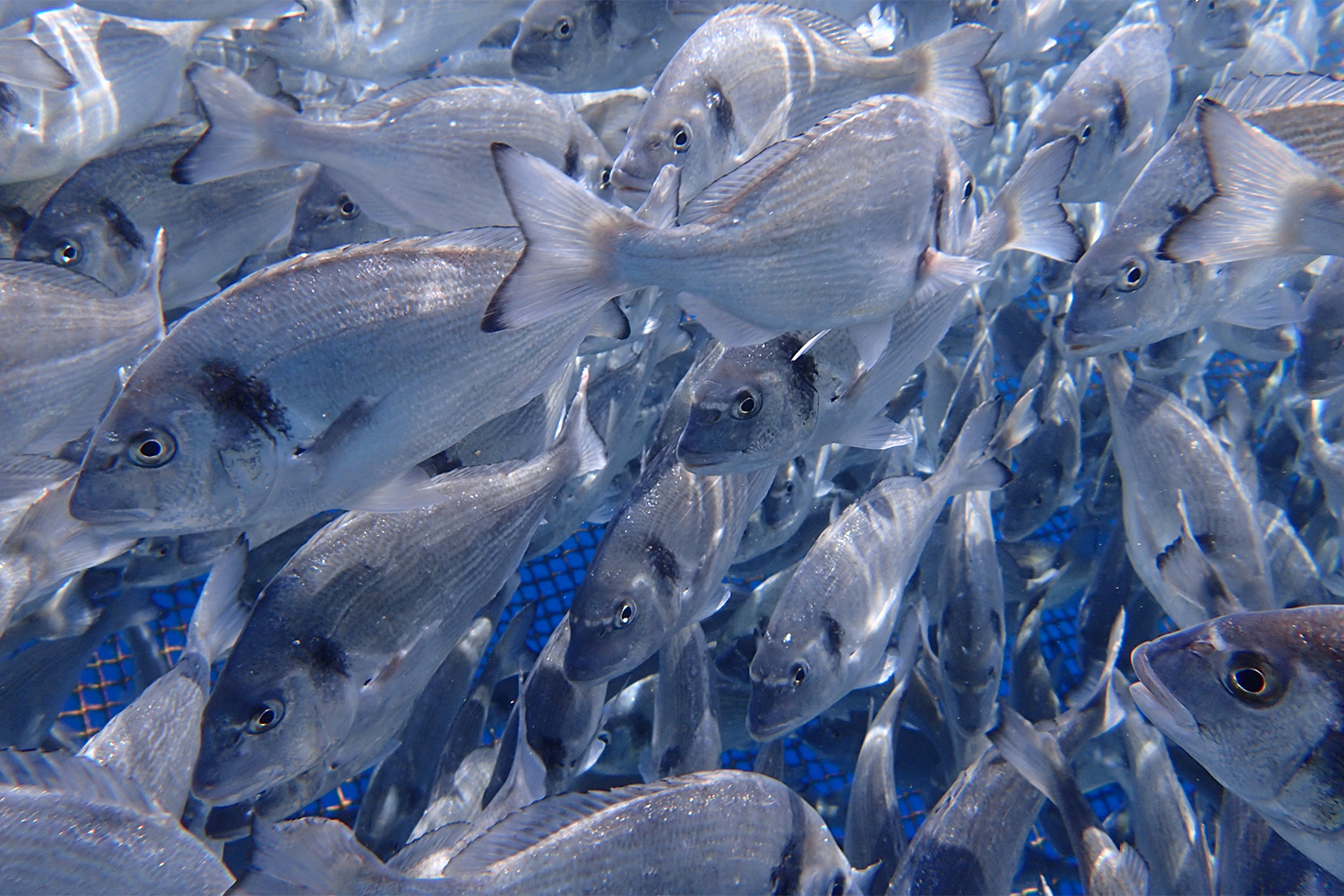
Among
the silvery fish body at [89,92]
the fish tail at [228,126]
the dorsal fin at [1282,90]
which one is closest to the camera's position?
the fish tail at [228,126]

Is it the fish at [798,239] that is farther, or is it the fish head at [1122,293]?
the fish head at [1122,293]

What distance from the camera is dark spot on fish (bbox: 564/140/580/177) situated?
245 centimetres

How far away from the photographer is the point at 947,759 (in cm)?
287

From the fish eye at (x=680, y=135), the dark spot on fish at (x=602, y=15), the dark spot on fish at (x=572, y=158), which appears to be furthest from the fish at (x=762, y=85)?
the dark spot on fish at (x=602, y=15)

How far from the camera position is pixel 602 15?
3.00m

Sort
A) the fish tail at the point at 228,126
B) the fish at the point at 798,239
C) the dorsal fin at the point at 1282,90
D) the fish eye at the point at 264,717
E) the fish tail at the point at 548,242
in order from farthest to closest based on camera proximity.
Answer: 1. the dorsal fin at the point at 1282,90
2. the fish tail at the point at 228,126
3. the fish eye at the point at 264,717
4. the fish at the point at 798,239
5. the fish tail at the point at 548,242

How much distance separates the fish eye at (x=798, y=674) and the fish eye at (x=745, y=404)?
32.8 inches

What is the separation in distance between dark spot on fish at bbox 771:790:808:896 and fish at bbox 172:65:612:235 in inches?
72.6

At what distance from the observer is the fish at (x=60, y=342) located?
1.86 m

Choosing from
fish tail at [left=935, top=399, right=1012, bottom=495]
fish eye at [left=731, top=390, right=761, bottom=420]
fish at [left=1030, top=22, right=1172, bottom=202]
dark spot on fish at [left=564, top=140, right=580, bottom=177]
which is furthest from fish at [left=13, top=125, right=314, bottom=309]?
fish at [left=1030, top=22, right=1172, bottom=202]

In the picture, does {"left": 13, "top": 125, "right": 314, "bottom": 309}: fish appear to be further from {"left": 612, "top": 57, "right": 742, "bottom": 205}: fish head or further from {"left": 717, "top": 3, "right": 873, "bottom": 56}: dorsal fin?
{"left": 717, "top": 3, "right": 873, "bottom": 56}: dorsal fin

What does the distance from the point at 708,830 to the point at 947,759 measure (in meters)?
1.49

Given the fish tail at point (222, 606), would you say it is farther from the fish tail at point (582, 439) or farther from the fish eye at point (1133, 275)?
the fish eye at point (1133, 275)

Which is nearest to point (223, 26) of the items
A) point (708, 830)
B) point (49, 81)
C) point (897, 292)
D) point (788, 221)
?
point (49, 81)
